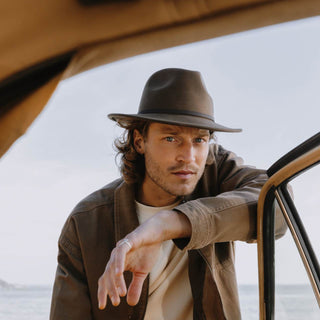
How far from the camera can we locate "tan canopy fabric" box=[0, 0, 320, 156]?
52 centimetres

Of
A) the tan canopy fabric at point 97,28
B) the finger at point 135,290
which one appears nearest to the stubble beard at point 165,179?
the finger at point 135,290

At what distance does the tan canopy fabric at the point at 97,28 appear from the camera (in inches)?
20.7

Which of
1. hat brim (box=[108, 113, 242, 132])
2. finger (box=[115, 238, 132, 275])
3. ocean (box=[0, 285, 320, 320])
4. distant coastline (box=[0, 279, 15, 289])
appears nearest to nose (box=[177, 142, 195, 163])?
hat brim (box=[108, 113, 242, 132])

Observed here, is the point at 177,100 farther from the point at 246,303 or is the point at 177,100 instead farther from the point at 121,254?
the point at 246,303

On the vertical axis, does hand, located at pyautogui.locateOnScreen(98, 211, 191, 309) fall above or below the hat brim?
below

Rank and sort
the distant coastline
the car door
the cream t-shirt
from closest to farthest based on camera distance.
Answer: the car door
the cream t-shirt
the distant coastline

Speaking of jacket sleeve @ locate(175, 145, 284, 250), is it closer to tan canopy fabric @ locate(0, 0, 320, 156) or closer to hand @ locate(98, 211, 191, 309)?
hand @ locate(98, 211, 191, 309)

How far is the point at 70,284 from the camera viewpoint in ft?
8.65

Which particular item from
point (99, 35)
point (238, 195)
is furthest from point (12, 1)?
point (238, 195)

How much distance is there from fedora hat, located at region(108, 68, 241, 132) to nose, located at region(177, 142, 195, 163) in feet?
0.47

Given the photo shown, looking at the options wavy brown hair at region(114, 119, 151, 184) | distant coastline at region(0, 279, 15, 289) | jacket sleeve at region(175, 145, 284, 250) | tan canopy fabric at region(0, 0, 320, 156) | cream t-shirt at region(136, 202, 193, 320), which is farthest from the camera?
distant coastline at region(0, 279, 15, 289)

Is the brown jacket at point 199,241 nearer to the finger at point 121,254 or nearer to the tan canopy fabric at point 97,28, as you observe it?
the finger at point 121,254

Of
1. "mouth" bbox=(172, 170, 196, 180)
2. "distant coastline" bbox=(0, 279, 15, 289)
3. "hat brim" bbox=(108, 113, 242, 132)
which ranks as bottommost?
"mouth" bbox=(172, 170, 196, 180)

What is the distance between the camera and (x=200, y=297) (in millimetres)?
2443
